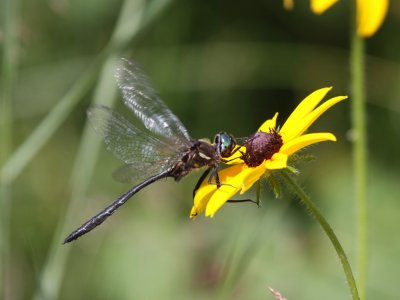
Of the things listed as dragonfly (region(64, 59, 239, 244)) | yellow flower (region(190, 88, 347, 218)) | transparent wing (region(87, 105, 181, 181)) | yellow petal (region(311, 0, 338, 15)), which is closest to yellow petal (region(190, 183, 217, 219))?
yellow flower (region(190, 88, 347, 218))

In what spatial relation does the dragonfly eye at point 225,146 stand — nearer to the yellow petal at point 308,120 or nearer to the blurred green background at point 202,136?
the yellow petal at point 308,120

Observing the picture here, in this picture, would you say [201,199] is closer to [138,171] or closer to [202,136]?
[138,171]

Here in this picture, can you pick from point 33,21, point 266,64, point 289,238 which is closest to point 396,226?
point 289,238

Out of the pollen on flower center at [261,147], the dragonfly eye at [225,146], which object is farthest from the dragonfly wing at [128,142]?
the pollen on flower center at [261,147]

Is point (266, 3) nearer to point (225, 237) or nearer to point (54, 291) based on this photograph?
point (225, 237)

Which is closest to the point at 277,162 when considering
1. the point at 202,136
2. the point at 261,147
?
the point at 261,147

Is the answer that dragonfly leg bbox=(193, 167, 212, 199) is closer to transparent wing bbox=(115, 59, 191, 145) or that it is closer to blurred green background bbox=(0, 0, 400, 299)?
transparent wing bbox=(115, 59, 191, 145)
